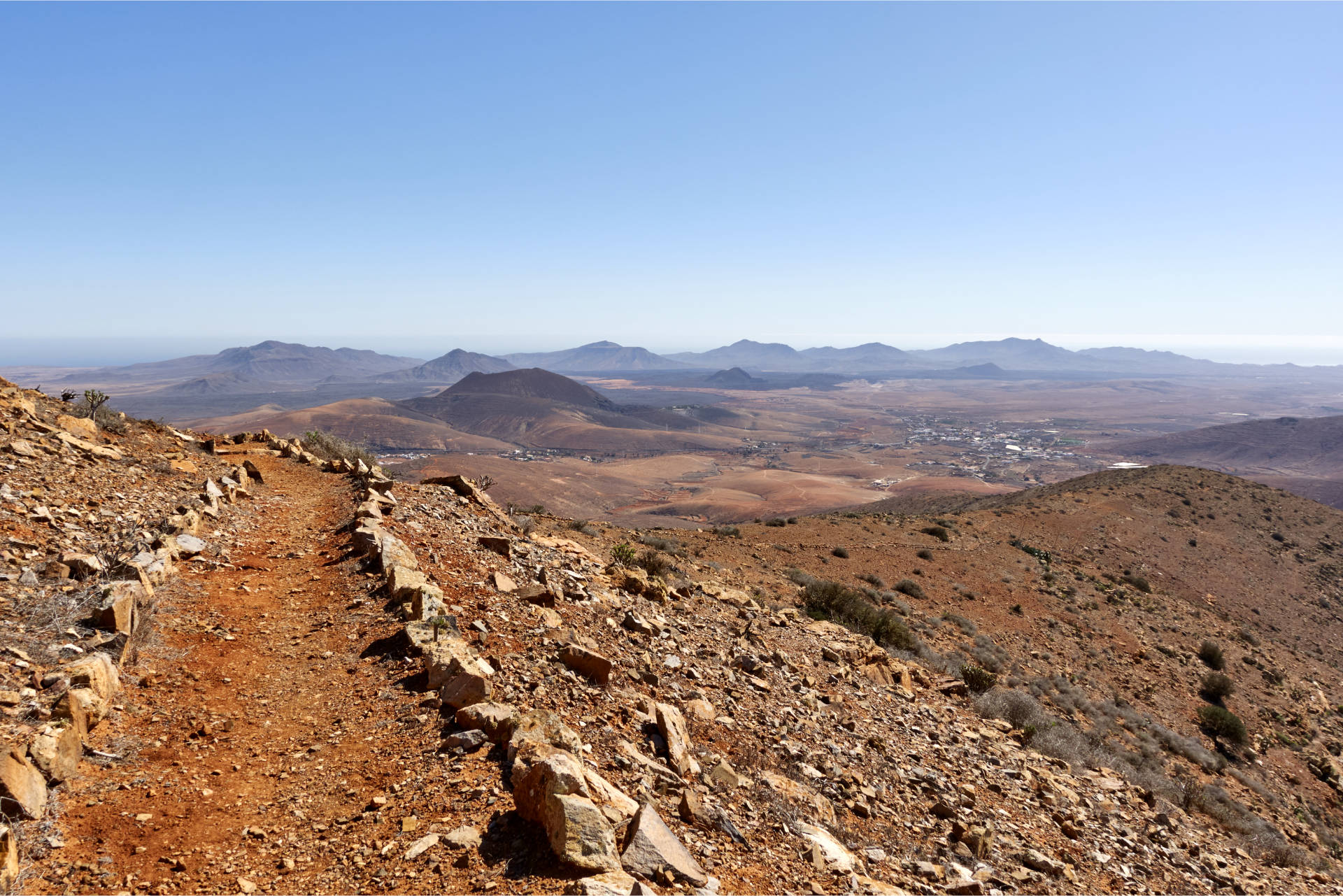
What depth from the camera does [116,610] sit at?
6496 mm

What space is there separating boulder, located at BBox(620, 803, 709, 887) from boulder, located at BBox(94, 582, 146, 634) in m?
5.99

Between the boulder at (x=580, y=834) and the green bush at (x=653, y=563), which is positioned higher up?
the boulder at (x=580, y=834)

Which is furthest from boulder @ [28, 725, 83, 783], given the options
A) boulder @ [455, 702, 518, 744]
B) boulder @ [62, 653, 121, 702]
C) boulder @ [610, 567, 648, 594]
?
boulder @ [610, 567, 648, 594]

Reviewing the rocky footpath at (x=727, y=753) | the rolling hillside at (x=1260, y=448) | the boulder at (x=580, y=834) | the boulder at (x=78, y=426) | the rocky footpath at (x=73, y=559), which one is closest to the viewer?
the boulder at (x=580, y=834)

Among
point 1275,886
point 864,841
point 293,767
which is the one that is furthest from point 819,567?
point 293,767

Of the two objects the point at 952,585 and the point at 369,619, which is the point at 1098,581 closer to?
the point at 952,585

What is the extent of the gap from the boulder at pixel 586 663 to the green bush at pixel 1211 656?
1100 inches

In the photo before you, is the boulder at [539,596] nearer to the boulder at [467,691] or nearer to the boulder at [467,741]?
the boulder at [467,691]

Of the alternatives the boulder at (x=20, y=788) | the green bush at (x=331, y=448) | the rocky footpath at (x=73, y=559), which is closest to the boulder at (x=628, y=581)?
the rocky footpath at (x=73, y=559)

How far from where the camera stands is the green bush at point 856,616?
54.3 ft

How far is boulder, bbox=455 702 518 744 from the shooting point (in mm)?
5496

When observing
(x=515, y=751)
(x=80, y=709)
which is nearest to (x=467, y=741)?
(x=515, y=751)

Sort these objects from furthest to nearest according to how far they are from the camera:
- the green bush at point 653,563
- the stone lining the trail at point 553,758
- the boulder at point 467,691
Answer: the green bush at point 653,563
the boulder at point 467,691
the stone lining the trail at point 553,758

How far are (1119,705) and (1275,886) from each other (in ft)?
33.8
